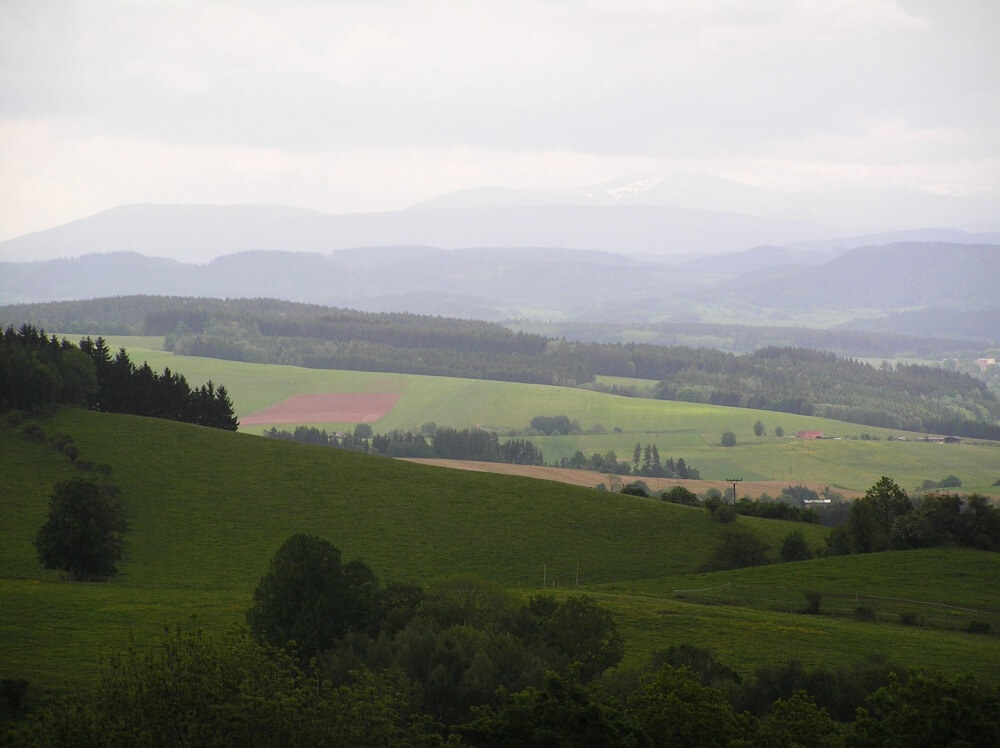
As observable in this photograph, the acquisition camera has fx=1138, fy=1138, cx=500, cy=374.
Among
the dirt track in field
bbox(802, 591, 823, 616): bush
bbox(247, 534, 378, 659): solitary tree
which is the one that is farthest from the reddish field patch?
bbox(247, 534, 378, 659): solitary tree

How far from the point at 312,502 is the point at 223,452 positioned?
12.0 meters

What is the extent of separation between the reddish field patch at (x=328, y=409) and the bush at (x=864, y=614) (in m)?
112

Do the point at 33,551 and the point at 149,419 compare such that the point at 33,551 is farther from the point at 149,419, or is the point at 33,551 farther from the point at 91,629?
the point at 149,419

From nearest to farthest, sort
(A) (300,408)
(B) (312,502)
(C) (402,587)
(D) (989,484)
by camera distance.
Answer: (C) (402,587)
(B) (312,502)
(D) (989,484)
(A) (300,408)

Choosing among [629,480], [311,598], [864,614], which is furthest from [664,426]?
[311,598]

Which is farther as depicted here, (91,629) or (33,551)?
(33,551)

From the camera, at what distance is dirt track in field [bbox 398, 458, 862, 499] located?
11281 cm

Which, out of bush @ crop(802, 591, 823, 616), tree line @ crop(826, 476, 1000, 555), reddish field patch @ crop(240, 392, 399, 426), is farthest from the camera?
reddish field patch @ crop(240, 392, 399, 426)

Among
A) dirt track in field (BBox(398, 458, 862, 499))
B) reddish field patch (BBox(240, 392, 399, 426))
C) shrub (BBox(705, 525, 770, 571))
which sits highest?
reddish field patch (BBox(240, 392, 399, 426))

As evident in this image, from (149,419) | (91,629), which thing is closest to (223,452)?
(149,419)

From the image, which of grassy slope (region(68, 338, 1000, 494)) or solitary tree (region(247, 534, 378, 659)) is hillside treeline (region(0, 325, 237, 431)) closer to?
grassy slope (region(68, 338, 1000, 494))

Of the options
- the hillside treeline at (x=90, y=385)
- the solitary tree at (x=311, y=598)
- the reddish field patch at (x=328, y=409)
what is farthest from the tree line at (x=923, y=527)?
the reddish field patch at (x=328, y=409)

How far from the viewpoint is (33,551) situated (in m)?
63.8

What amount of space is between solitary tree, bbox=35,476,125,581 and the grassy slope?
87452 mm
